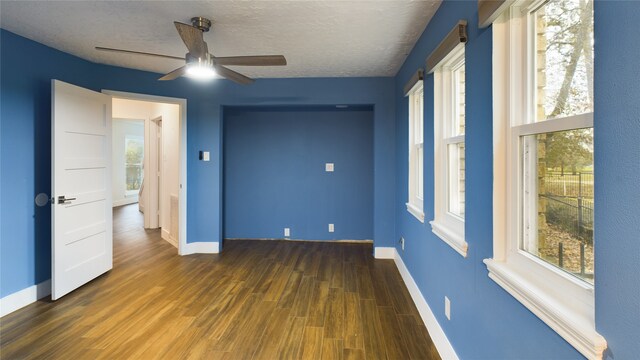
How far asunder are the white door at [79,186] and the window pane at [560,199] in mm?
3605

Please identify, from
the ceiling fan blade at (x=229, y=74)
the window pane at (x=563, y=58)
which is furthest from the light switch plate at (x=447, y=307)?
the ceiling fan blade at (x=229, y=74)

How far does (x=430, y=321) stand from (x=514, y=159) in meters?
1.49

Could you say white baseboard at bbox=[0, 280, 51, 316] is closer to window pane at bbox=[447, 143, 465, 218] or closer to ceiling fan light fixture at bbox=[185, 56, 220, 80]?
ceiling fan light fixture at bbox=[185, 56, 220, 80]

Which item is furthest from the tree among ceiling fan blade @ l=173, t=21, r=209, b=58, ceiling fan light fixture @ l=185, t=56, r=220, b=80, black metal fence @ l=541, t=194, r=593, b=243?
ceiling fan light fixture @ l=185, t=56, r=220, b=80

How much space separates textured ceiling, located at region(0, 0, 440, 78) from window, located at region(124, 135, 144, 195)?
273 inches

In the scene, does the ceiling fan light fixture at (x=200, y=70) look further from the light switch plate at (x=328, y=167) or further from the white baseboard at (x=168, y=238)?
the white baseboard at (x=168, y=238)

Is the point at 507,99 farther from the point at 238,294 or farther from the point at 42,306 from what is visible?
the point at 42,306

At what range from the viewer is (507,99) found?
4.31 feet

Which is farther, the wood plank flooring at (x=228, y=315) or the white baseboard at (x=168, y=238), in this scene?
the white baseboard at (x=168, y=238)

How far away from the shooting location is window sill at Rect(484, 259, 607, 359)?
0.81m

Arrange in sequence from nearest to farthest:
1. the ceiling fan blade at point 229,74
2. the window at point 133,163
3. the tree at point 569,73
→ the tree at point 569,73, the ceiling fan blade at point 229,74, the window at point 133,163

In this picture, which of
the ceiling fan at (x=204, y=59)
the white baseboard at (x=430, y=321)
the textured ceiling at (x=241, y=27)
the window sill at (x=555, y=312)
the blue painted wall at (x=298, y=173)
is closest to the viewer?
the window sill at (x=555, y=312)

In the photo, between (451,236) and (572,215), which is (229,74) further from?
(572,215)

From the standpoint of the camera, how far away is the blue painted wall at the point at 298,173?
188 inches
